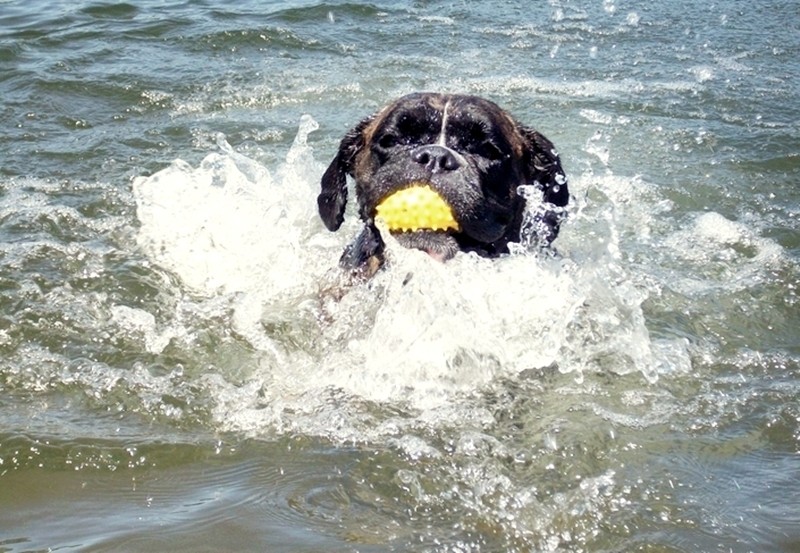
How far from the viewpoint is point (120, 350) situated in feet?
14.8

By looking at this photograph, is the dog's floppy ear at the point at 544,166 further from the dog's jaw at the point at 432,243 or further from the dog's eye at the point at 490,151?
the dog's jaw at the point at 432,243

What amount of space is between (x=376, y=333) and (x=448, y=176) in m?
0.74

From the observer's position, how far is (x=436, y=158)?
4.39 m

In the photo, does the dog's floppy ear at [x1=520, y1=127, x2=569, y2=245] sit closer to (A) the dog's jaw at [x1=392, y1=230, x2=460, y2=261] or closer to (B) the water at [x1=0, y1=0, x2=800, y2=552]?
(B) the water at [x1=0, y1=0, x2=800, y2=552]

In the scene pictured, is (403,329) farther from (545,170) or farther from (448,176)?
(545,170)

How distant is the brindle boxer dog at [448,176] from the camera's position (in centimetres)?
438

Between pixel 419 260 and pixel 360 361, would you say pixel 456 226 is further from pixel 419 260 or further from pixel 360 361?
pixel 360 361

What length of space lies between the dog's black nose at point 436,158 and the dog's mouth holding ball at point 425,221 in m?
0.09

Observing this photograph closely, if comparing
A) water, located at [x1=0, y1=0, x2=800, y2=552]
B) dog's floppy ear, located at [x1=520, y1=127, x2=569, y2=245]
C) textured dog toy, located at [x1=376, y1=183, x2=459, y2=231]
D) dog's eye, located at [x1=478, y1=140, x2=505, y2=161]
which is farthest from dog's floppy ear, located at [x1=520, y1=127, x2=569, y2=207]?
textured dog toy, located at [x1=376, y1=183, x2=459, y2=231]

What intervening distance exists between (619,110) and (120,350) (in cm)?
519

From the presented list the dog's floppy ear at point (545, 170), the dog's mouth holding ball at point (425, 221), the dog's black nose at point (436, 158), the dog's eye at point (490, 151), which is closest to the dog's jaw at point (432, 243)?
the dog's mouth holding ball at point (425, 221)

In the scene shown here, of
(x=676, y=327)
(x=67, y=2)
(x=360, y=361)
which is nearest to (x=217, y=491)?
(x=360, y=361)

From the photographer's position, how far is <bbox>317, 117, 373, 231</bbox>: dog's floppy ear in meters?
5.11

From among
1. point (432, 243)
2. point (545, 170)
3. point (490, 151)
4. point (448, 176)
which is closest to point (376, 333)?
point (432, 243)
